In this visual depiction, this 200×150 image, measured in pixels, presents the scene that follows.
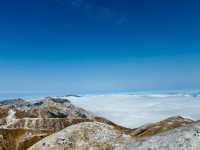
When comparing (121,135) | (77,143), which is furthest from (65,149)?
(121,135)

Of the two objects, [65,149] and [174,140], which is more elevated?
[174,140]

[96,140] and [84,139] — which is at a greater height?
[84,139]

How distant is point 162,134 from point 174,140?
124 inches

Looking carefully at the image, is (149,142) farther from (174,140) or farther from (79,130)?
(79,130)

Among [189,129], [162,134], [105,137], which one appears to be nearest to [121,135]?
[105,137]

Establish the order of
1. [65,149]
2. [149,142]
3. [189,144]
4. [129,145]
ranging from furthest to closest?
1. [65,149]
2. [129,145]
3. [149,142]
4. [189,144]

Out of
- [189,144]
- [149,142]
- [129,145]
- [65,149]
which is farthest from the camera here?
[65,149]

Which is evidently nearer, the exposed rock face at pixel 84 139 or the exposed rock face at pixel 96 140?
the exposed rock face at pixel 96 140

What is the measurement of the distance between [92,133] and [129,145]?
41.0 feet

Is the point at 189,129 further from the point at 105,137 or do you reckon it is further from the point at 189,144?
the point at 105,137

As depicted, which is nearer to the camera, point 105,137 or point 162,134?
point 162,134

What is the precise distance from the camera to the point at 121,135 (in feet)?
185

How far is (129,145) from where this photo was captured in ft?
151

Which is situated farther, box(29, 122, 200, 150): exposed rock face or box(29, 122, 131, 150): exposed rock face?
box(29, 122, 131, 150): exposed rock face
